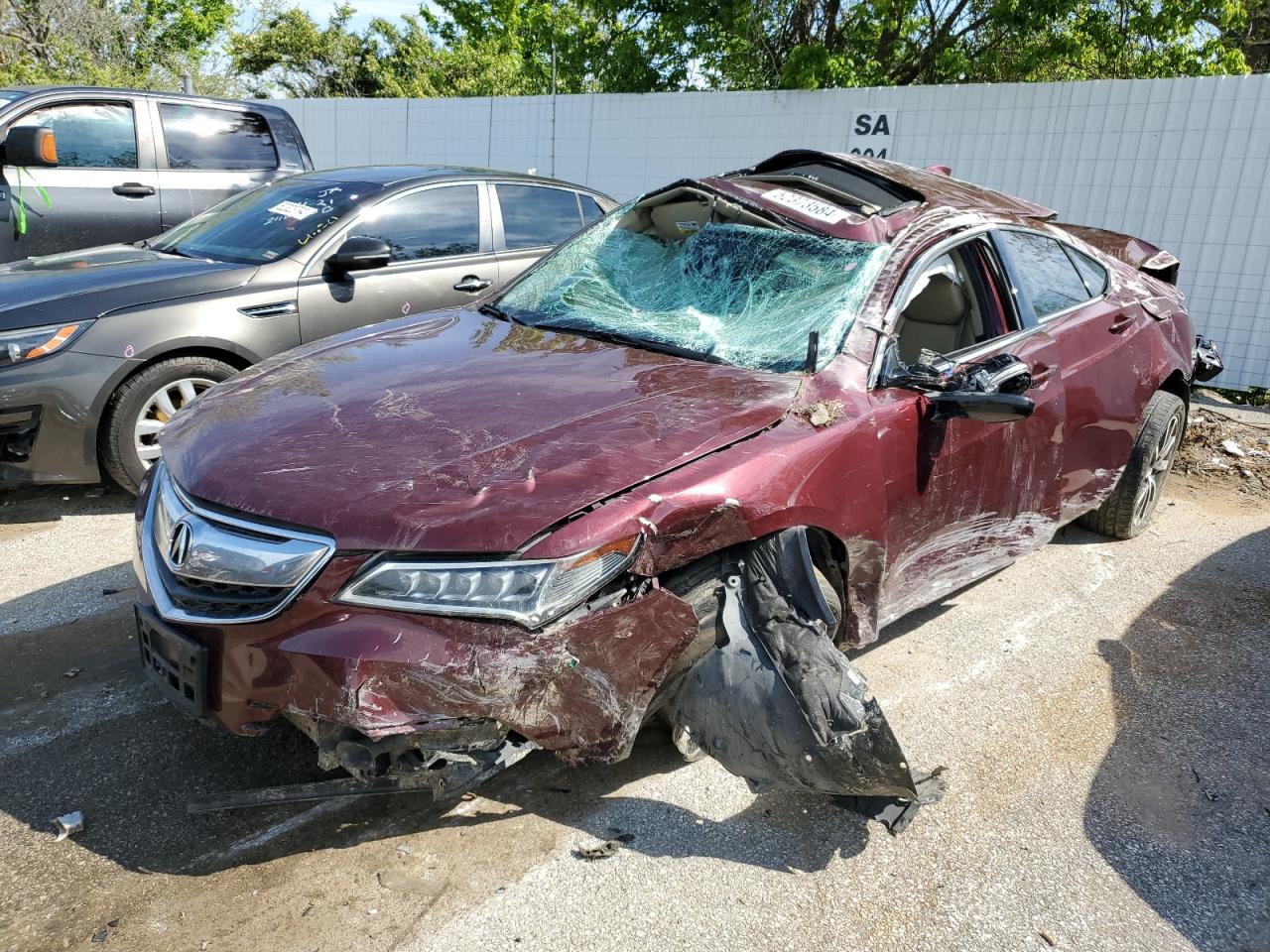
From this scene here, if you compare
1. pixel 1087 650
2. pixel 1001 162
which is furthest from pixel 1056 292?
pixel 1001 162

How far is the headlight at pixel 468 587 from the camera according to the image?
7.23 feet

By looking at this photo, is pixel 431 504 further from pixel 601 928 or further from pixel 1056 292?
pixel 1056 292

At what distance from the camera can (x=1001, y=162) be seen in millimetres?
9523

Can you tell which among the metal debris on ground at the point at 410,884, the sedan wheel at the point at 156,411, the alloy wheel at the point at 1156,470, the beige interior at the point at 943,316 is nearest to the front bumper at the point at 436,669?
the metal debris on ground at the point at 410,884

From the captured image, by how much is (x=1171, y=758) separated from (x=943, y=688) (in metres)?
0.73

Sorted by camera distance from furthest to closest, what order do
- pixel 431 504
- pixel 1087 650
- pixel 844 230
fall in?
pixel 1087 650 → pixel 844 230 → pixel 431 504

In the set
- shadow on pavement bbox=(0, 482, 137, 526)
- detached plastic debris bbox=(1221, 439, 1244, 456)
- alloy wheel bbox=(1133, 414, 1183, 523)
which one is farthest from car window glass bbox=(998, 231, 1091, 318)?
shadow on pavement bbox=(0, 482, 137, 526)

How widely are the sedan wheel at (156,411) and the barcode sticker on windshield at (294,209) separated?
1.14 m

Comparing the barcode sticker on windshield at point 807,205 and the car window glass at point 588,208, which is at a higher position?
the barcode sticker on windshield at point 807,205

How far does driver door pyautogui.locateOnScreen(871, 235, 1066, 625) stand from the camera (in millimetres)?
3090

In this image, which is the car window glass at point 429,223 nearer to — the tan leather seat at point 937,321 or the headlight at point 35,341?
the headlight at point 35,341

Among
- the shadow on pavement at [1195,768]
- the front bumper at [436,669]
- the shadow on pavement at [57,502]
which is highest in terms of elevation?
the front bumper at [436,669]

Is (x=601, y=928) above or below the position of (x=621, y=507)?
below

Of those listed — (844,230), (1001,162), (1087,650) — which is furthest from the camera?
(1001,162)
